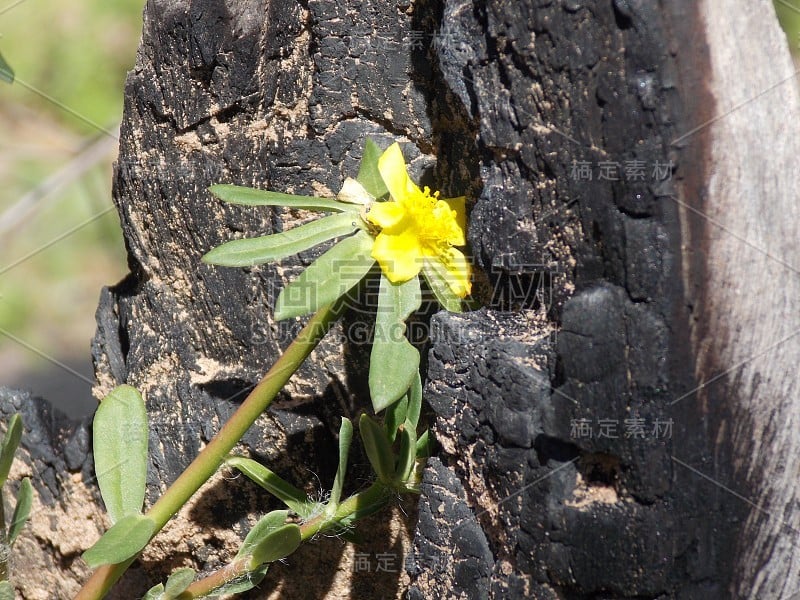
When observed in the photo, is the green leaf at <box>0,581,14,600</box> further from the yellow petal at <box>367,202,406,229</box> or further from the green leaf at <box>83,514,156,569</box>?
the yellow petal at <box>367,202,406,229</box>

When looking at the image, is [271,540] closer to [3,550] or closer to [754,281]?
[3,550]

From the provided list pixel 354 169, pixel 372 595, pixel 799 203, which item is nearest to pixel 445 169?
pixel 354 169

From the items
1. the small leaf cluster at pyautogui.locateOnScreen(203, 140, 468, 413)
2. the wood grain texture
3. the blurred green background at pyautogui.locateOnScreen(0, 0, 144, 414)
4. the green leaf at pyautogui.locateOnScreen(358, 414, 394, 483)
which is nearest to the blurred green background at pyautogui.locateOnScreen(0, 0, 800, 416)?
the blurred green background at pyautogui.locateOnScreen(0, 0, 144, 414)

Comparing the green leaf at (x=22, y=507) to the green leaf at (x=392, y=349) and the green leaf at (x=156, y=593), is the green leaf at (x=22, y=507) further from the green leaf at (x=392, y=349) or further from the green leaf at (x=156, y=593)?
the green leaf at (x=392, y=349)

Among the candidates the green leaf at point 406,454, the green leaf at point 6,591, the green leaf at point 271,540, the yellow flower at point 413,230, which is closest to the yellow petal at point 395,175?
the yellow flower at point 413,230

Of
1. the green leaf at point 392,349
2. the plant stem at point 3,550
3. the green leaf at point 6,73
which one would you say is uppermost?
the green leaf at point 6,73

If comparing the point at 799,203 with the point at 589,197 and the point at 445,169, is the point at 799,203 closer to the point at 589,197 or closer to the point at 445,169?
the point at 589,197
